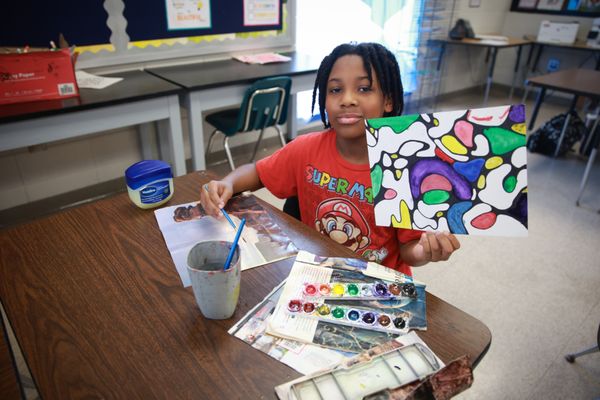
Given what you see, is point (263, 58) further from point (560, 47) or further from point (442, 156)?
point (560, 47)

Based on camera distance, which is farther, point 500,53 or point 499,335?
point 500,53

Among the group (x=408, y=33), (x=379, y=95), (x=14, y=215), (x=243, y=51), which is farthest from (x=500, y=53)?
(x=14, y=215)

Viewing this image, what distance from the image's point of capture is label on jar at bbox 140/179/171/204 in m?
0.99

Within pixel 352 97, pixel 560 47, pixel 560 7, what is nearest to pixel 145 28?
pixel 352 97

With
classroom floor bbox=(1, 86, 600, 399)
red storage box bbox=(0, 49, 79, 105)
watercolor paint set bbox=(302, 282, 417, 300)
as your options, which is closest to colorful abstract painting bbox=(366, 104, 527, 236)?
watercolor paint set bbox=(302, 282, 417, 300)

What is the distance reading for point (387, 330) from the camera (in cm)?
64

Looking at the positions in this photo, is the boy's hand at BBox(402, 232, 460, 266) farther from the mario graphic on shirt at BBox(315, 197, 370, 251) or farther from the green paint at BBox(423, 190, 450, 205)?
the mario graphic on shirt at BBox(315, 197, 370, 251)

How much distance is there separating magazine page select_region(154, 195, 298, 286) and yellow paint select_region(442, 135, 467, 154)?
0.37 m

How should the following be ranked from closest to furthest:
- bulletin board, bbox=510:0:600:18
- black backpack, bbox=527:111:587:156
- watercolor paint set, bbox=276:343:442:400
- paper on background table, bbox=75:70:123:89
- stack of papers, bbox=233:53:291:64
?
watercolor paint set, bbox=276:343:442:400 → paper on background table, bbox=75:70:123:89 → stack of papers, bbox=233:53:291:64 → black backpack, bbox=527:111:587:156 → bulletin board, bbox=510:0:600:18

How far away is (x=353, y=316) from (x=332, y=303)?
0.15 ft

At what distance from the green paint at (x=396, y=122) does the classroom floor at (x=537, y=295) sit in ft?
3.66

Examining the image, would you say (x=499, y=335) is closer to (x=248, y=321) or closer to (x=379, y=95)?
(x=379, y=95)

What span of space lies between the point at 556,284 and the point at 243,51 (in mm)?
2616

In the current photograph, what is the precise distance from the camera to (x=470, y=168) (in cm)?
71
